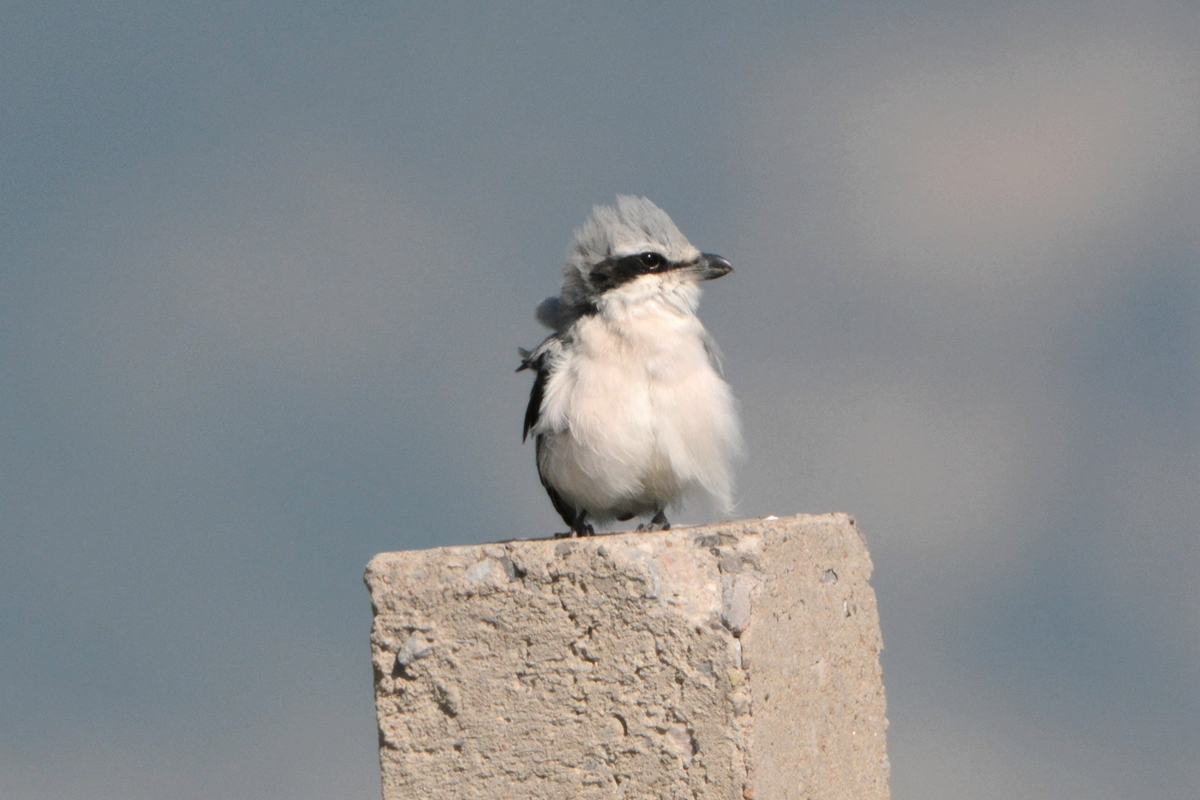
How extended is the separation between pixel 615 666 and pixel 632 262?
8.00 ft

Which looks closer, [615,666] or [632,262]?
[615,666]

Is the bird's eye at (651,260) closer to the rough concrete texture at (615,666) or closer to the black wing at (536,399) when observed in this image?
the black wing at (536,399)

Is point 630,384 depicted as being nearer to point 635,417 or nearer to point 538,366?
point 635,417

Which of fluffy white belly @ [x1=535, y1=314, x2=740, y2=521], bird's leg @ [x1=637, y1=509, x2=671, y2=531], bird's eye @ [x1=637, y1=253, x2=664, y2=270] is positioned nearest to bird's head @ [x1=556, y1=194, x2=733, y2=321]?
bird's eye @ [x1=637, y1=253, x2=664, y2=270]

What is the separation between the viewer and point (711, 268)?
20.5ft

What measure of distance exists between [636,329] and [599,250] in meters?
0.48

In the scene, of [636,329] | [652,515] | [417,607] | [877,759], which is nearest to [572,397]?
[636,329]

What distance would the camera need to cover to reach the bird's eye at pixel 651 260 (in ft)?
20.2

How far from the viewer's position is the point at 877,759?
5.16 metres

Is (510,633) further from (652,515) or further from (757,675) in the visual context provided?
(652,515)

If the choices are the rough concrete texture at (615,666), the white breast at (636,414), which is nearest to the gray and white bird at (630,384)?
the white breast at (636,414)

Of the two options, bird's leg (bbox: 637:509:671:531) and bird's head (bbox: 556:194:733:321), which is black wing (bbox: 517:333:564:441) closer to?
bird's head (bbox: 556:194:733:321)

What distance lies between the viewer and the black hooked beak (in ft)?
20.5

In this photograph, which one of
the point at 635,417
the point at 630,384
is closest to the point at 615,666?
the point at 635,417
